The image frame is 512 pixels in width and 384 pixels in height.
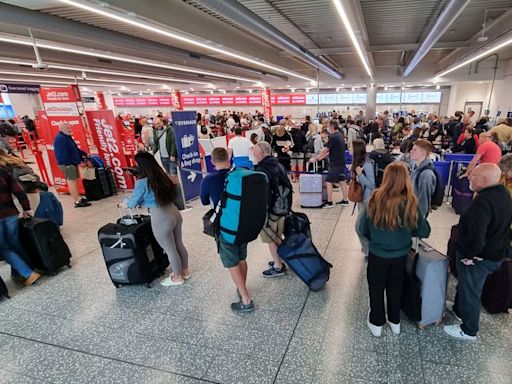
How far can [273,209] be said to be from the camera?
111 inches

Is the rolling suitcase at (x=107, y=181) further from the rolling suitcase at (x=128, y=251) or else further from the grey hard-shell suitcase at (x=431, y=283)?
the grey hard-shell suitcase at (x=431, y=283)

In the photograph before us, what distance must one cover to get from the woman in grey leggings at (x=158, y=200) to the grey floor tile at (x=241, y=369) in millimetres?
1199

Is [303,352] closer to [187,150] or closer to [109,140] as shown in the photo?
[187,150]

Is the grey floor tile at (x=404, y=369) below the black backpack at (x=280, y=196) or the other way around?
below

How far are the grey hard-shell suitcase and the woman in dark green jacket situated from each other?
186 millimetres

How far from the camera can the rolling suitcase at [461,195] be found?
454 centimetres

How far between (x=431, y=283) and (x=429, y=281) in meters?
0.03

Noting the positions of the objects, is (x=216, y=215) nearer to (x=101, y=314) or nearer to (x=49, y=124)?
(x=101, y=314)

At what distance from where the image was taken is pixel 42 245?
326 centimetres

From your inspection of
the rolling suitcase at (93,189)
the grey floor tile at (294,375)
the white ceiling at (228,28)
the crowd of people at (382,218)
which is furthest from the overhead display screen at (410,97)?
the grey floor tile at (294,375)

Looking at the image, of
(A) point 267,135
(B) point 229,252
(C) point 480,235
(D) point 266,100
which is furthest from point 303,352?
(D) point 266,100

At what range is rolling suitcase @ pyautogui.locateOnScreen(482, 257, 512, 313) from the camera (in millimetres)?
2318

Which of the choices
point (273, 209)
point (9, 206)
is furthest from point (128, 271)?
point (273, 209)

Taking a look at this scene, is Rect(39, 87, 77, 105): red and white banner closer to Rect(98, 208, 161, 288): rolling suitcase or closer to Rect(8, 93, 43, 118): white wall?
Rect(98, 208, 161, 288): rolling suitcase
